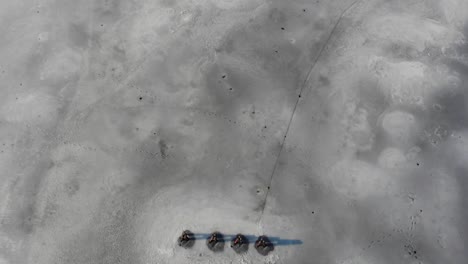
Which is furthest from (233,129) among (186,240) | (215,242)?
(186,240)

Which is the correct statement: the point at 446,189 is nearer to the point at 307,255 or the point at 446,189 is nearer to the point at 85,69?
the point at 307,255

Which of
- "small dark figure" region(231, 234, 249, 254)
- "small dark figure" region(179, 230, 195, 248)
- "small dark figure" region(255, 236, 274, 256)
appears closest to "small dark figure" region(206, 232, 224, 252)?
"small dark figure" region(231, 234, 249, 254)

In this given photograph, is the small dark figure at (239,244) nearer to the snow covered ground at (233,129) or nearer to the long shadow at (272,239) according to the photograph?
the long shadow at (272,239)

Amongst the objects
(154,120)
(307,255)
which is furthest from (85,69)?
(307,255)

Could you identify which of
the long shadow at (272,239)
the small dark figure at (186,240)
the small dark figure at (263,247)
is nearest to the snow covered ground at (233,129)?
the long shadow at (272,239)

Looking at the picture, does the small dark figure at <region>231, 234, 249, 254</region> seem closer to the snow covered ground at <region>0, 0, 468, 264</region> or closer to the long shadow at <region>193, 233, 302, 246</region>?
the long shadow at <region>193, 233, 302, 246</region>
